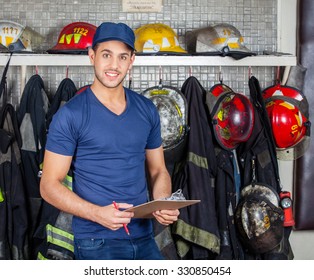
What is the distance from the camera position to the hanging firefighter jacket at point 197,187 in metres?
3.56

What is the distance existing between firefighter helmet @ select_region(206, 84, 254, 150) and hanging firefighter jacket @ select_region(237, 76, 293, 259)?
0.22ft

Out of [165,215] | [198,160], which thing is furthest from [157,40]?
[165,215]

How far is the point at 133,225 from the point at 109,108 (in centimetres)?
49

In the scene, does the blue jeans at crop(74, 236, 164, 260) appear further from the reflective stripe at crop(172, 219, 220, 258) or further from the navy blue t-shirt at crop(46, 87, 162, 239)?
the reflective stripe at crop(172, 219, 220, 258)

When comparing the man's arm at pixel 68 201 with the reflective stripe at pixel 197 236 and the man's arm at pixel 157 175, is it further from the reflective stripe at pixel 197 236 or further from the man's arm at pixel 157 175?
the reflective stripe at pixel 197 236

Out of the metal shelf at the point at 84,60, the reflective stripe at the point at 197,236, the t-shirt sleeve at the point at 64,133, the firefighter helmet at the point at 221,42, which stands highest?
the firefighter helmet at the point at 221,42

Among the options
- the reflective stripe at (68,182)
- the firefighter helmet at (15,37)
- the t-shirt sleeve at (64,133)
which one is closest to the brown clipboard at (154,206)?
the t-shirt sleeve at (64,133)

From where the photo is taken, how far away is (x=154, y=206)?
7.75 feet

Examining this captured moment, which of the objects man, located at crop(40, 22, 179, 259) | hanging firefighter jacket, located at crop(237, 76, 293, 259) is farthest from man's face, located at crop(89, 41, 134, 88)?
hanging firefighter jacket, located at crop(237, 76, 293, 259)

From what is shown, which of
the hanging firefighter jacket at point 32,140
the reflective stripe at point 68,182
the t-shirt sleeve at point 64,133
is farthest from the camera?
the hanging firefighter jacket at point 32,140

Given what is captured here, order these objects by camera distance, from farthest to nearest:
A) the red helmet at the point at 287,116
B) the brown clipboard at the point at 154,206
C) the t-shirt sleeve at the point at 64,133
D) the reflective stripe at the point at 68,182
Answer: the red helmet at the point at 287,116 < the reflective stripe at the point at 68,182 < the t-shirt sleeve at the point at 64,133 < the brown clipboard at the point at 154,206

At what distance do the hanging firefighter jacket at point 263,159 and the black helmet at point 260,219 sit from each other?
2.9 inches

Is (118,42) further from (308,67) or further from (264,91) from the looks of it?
(308,67)

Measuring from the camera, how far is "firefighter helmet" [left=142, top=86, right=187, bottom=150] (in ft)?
12.0
